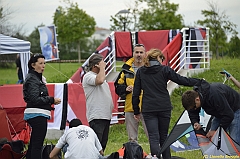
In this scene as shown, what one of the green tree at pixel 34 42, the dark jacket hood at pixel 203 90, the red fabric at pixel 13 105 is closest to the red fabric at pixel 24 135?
the red fabric at pixel 13 105

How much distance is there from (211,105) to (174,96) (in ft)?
19.1

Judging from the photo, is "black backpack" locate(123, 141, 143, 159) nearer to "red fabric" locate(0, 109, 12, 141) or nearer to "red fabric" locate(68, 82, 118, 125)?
"red fabric" locate(0, 109, 12, 141)

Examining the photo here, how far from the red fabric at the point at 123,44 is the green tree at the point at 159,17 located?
49.3ft

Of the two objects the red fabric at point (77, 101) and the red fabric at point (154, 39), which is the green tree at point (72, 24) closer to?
the red fabric at point (154, 39)

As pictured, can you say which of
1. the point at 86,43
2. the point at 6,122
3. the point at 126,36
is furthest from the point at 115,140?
the point at 86,43

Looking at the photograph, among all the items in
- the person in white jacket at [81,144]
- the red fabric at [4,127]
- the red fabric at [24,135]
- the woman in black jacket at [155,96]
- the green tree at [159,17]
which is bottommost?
the red fabric at [24,135]

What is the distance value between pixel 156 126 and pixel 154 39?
28.2ft

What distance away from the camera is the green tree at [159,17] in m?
28.8

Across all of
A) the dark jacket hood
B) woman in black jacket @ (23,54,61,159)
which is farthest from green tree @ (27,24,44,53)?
the dark jacket hood

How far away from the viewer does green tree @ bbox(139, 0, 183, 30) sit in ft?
94.4

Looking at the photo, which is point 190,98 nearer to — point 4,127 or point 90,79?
point 90,79

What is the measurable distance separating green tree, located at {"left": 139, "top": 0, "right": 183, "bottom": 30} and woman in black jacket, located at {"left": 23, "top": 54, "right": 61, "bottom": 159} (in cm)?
2295

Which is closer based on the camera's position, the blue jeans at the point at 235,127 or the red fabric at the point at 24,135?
the blue jeans at the point at 235,127

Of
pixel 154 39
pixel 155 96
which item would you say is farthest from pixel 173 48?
pixel 155 96
